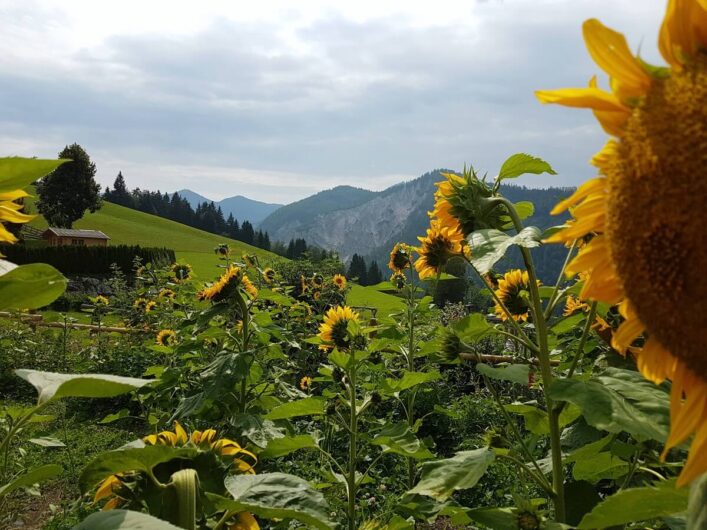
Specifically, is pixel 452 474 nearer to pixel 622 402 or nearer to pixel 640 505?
pixel 622 402

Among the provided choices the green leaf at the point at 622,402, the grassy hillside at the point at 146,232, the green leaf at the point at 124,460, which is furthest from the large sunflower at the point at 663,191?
the grassy hillside at the point at 146,232

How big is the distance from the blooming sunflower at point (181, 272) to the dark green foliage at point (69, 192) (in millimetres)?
42154

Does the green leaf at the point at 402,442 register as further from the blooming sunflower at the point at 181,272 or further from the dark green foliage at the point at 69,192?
the dark green foliage at the point at 69,192

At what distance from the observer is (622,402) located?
0.91m

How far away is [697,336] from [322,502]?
0.62m

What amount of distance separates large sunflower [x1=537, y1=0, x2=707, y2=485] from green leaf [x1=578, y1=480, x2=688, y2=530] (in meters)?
0.07

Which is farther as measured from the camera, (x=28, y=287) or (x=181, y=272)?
(x=181, y=272)

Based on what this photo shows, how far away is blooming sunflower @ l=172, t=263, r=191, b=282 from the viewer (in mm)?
6109

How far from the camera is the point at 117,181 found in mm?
78875

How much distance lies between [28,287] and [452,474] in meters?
0.85

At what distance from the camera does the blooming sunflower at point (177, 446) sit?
858 mm

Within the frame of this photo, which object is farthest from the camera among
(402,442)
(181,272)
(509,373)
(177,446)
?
(181,272)

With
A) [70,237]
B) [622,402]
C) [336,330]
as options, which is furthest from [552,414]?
[70,237]

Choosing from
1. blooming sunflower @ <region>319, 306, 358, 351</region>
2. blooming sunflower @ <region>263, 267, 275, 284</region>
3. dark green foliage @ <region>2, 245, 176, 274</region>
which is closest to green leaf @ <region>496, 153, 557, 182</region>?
blooming sunflower @ <region>319, 306, 358, 351</region>
